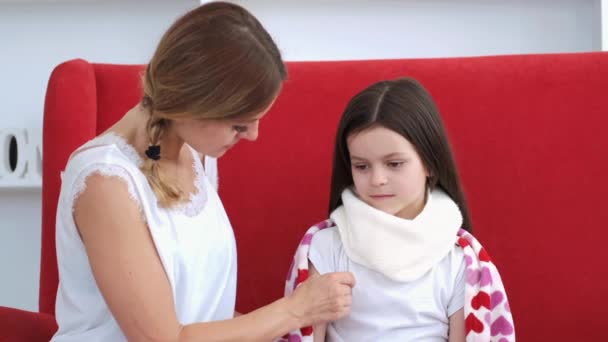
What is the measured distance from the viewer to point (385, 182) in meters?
1.55

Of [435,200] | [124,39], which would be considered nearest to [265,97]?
[435,200]

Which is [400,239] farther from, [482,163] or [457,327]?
[482,163]

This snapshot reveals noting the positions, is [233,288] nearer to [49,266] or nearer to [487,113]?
[49,266]

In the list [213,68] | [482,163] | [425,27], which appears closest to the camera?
[213,68]

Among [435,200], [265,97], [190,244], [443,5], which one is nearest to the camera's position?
[265,97]

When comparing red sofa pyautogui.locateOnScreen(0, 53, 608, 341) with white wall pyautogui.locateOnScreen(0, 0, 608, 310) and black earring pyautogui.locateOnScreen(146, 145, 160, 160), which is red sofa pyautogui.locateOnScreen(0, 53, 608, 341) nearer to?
white wall pyautogui.locateOnScreen(0, 0, 608, 310)

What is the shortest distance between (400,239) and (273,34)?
2.94ft

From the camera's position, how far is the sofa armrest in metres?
1.55

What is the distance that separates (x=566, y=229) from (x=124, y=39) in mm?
1279

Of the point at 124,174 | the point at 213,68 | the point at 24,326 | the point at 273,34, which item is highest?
the point at 273,34

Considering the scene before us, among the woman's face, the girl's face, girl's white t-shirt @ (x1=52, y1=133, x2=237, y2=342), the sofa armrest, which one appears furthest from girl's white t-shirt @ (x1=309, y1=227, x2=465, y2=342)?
the sofa armrest

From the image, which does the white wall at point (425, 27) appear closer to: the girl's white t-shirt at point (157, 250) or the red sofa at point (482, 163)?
the red sofa at point (482, 163)

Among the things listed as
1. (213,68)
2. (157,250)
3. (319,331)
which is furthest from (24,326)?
(213,68)

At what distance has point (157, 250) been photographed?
1415 mm
